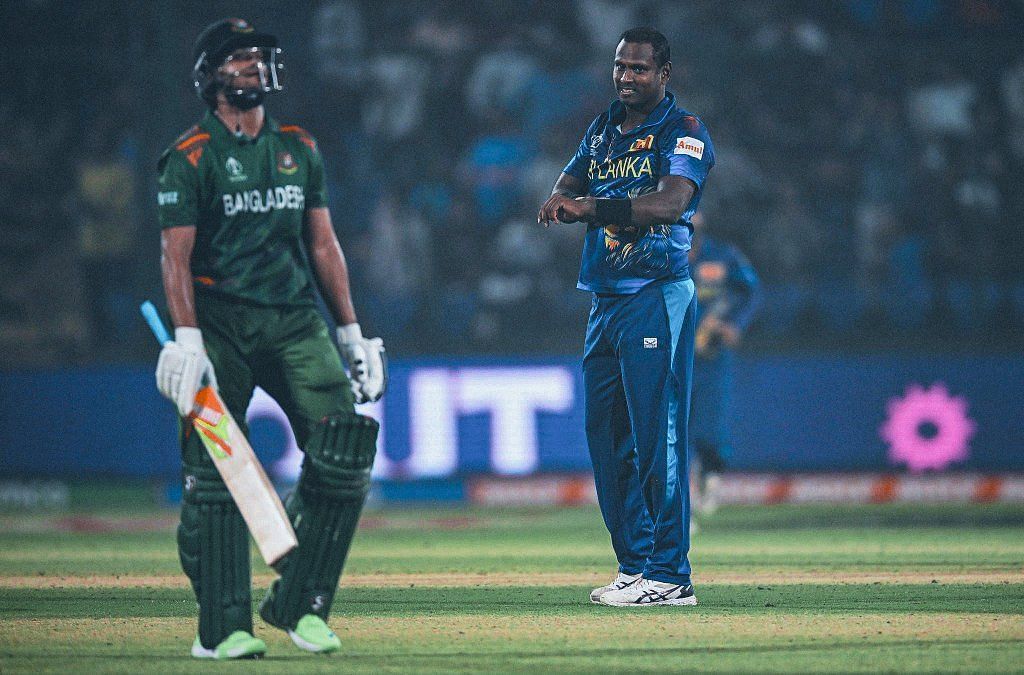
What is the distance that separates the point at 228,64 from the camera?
523 cm

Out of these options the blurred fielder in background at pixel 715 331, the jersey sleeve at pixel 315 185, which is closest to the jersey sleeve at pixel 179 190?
the jersey sleeve at pixel 315 185

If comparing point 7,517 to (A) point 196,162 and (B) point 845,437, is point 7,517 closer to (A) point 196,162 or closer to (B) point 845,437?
(B) point 845,437

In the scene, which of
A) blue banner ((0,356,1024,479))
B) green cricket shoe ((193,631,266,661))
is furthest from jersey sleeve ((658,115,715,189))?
blue banner ((0,356,1024,479))

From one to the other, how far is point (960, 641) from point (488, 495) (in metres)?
8.47

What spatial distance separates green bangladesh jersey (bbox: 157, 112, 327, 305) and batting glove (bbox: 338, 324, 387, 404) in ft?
0.77

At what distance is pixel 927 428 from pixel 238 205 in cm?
943

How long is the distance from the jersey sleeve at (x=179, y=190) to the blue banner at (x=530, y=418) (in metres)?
8.49

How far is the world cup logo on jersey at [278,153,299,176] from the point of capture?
5.25 meters

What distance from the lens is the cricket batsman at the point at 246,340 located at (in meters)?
5.10

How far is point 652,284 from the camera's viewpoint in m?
6.47

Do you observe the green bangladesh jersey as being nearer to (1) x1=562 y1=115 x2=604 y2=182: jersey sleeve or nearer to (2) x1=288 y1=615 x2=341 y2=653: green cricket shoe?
(2) x1=288 y1=615 x2=341 y2=653: green cricket shoe

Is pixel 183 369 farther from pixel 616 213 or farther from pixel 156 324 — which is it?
pixel 616 213

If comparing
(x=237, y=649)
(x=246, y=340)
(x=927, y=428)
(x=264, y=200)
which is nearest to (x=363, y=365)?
(x=246, y=340)

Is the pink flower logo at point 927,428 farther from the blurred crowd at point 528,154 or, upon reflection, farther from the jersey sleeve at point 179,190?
the jersey sleeve at point 179,190
